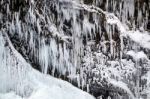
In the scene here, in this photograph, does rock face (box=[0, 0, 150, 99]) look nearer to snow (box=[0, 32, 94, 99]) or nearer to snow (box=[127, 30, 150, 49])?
snow (box=[127, 30, 150, 49])

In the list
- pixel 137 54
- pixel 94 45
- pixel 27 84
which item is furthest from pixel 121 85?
pixel 27 84

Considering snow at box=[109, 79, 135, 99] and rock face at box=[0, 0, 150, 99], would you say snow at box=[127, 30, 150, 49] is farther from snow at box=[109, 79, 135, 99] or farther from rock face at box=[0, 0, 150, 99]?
snow at box=[109, 79, 135, 99]

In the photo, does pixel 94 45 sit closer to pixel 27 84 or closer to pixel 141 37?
pixel 141 37

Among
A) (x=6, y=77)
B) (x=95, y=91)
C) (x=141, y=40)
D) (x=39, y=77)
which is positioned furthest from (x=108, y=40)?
(x=6, y=77)

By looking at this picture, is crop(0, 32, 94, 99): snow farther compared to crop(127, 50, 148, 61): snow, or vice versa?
crop(127, 50, 148, 61): snow

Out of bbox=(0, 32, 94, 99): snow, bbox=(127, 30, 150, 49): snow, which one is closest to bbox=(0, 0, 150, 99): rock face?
bbox=(127, 30, 150, 49): snow

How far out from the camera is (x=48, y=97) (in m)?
3.87

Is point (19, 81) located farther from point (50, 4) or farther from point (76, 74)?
point (50, 4)

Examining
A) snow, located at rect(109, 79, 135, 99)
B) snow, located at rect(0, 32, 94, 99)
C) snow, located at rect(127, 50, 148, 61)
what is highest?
snow, located at rect(127, 50, 148, 61)

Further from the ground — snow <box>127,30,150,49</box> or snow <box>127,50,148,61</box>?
snow <box>127,30,150,49</box>

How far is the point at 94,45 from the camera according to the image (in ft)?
14.8

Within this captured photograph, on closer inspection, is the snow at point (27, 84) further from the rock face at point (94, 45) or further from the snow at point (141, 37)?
the snow at point (141, 37)

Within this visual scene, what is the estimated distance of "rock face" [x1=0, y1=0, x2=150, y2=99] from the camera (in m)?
4.38

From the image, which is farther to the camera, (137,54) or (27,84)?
(137,54)
